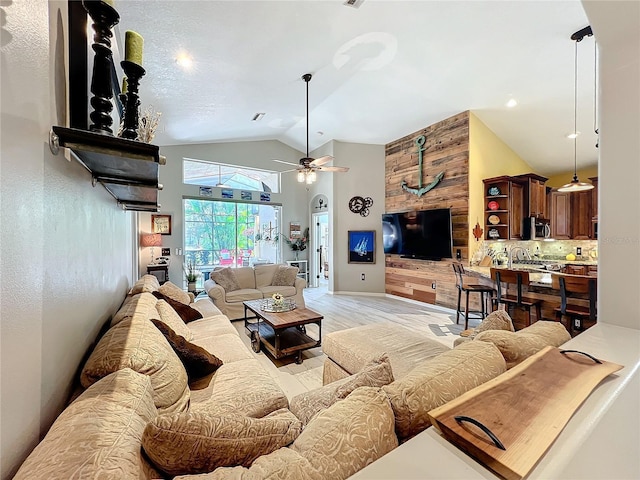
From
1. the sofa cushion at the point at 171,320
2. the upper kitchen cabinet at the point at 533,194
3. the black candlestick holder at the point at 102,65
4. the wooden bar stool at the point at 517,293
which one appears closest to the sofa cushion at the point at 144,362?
the sofa cushion at the point at 171,320

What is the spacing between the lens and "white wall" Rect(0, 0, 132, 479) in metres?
0.74

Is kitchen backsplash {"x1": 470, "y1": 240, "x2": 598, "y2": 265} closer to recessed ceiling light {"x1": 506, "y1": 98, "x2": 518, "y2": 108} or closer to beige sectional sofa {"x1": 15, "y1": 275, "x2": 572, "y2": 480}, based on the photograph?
recessed ceiling light {"x1": 506, "y1": 98, "x2": 518, "y2": 108}

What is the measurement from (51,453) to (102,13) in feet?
4.78

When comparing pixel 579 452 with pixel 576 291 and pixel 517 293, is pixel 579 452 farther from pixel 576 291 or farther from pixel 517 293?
pixel 517 293

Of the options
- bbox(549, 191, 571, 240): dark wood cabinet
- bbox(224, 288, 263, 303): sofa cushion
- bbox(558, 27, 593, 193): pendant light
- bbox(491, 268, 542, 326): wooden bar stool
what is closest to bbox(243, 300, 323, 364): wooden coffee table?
A: bbox(224, 288, 263, 303): sofa cushion

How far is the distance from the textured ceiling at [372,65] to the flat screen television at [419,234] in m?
1.86

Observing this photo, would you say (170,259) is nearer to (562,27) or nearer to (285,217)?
(285,217)

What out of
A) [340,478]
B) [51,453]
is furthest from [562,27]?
[51,453]

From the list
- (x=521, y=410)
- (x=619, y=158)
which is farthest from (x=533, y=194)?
(x=521, y=410)

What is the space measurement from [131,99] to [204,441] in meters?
1.37

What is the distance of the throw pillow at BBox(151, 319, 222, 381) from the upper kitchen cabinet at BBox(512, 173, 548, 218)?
567 centimetres

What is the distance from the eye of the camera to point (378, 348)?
7.19ft

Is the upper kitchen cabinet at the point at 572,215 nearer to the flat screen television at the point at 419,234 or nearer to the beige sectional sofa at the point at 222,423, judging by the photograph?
the flat screen television at the point at 419,234

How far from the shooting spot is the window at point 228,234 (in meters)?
6.55
